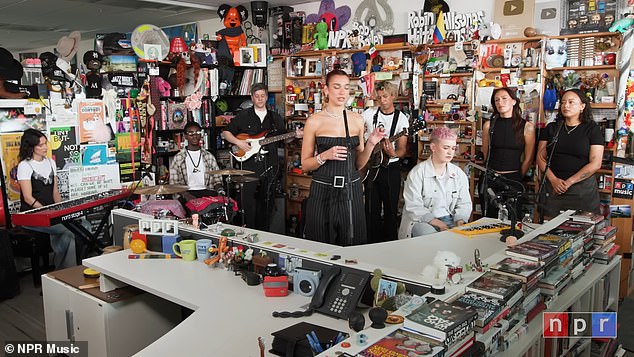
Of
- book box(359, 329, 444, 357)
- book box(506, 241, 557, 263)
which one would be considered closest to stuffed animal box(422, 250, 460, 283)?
book box(506, 241, 557, 263)

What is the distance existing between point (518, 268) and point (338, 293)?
0.78 meters

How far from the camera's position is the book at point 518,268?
7.18 feet

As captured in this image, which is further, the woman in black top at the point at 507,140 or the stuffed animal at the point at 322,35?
the stuffed animal at the point at 322,35

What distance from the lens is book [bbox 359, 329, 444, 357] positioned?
154 cm

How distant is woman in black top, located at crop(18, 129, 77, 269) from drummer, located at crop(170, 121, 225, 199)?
1174 mm

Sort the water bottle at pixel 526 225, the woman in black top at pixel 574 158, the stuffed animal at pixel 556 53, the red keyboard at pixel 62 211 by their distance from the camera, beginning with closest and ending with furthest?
the water bottle at pixel 526 225, the woman in black top at pixel 574 158, the red keyboard at pixel 62 211, the stuffed animal at pixel 556 53

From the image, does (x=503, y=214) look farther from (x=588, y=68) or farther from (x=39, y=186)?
(x=39, y=186)

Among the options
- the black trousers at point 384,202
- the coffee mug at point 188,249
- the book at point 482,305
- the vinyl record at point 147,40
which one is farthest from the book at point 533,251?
the vinyl record at point 147,40

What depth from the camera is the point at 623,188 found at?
Answer: 4742 millimetres

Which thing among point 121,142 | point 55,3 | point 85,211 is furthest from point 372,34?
point 55,3

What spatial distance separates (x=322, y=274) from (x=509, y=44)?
12.6 feet

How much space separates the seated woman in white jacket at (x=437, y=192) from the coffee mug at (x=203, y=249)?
56.4 inches

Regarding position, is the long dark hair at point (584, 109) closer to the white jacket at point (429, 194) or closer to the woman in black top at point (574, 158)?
the woman in black top at point (574, 158)

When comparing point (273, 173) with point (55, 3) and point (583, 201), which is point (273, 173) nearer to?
point (583, 201)
